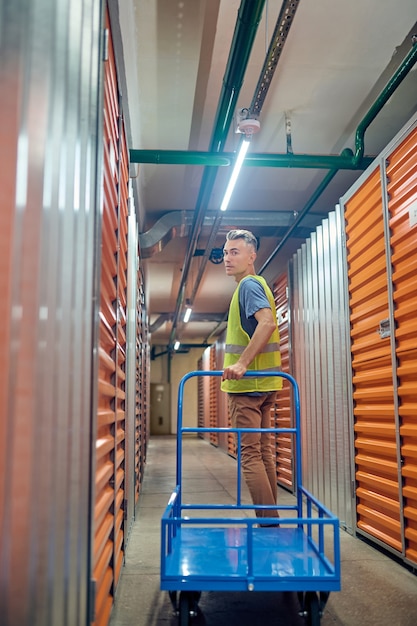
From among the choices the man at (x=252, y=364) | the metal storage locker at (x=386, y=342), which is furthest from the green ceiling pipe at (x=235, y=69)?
the man at (x=252, y=364)

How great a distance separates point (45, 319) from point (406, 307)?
8.45 feet

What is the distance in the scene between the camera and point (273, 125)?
5.66 m

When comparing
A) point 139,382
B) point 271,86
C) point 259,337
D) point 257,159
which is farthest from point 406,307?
point 139,382

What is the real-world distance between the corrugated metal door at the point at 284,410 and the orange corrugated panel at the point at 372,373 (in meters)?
2.04

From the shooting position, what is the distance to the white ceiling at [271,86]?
407 cm

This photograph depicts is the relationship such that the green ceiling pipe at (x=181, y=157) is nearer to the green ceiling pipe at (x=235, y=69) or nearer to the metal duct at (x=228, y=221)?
the green ceiling pipe at (x=235, y=69)

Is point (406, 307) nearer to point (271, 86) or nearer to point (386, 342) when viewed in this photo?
point (386, 342)

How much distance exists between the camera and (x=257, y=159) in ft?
18.5

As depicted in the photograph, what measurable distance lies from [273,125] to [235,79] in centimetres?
164

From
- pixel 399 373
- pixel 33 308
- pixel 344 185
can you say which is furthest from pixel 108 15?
pixel 344 185

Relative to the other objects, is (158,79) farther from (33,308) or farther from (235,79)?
(33,308)

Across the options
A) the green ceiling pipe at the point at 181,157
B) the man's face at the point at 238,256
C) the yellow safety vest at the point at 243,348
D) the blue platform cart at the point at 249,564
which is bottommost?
the blue platform cart at the point at 249,564

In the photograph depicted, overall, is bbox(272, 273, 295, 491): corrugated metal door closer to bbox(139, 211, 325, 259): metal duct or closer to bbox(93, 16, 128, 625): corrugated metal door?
bbox(139, 211, 325, 259): metal duct

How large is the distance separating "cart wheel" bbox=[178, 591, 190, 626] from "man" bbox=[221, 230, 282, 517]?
899 millimetres
